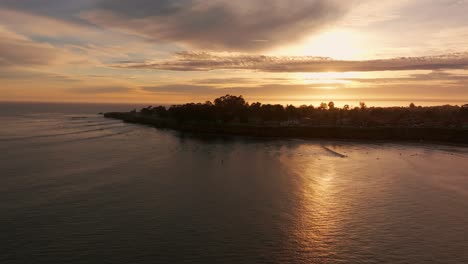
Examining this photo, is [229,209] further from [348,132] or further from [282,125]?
[282,125]

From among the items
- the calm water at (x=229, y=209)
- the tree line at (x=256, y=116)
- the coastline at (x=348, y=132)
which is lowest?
the calm water at (x=229, y=209)

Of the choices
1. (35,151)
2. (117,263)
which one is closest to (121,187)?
(117,263)

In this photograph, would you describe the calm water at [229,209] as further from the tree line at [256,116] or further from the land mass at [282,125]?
the tree line at [256,116]

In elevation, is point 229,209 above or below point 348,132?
below

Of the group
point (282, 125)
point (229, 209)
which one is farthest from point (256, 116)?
point (229, 209)

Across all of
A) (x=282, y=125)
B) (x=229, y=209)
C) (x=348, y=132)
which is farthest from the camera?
(x=282, y=125)

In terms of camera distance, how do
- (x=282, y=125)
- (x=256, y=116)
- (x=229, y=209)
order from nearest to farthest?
(x=229, y=209) → (x=282, y=125) → (x=256, y=116)

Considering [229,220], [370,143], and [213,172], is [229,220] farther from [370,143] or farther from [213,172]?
[370,143]

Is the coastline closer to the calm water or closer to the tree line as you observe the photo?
Result: the tree line

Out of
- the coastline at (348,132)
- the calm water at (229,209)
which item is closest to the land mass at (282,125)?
the coastline at (348,132)
